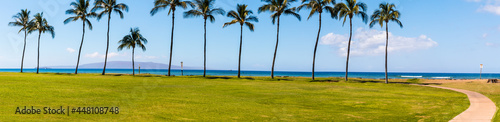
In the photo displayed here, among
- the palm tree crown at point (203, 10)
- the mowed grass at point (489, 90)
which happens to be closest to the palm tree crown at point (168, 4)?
the palm tree crown at point (203, 10)

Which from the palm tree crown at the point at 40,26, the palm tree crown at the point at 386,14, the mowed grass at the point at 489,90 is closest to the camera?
the mowed grass at the point at 489,90

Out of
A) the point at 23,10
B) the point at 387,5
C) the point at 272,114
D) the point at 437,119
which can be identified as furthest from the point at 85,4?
the point at 437,119

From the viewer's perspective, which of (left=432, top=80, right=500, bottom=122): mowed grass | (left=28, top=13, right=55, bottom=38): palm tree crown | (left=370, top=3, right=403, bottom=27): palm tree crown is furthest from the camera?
(left=28, top=13, right=55, bottom=38): palm tree crown

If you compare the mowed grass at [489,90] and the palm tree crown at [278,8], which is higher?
the palm tree crown at [278,8]

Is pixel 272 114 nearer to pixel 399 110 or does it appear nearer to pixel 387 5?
pixel 399 110

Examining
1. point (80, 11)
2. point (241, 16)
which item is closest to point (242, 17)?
point (241, 16)

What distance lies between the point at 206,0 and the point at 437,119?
41475 millimetres

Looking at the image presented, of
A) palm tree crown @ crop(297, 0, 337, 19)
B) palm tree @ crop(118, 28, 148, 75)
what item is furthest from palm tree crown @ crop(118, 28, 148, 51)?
palm tree crown @ crop(297, 0, 337, 19)

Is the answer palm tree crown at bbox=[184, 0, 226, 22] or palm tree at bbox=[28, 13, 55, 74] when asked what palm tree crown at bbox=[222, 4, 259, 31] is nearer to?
palm tree crown at bbox=[184, 0, 226, 22]

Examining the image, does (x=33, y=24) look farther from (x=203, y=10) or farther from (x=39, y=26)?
(x=203, y=10)

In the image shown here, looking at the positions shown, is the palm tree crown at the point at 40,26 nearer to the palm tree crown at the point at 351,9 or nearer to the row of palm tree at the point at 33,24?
the row of palm tree at the point at 33,24

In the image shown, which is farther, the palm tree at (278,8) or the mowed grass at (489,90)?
the palm tree at (278,8)

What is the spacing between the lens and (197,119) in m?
10.5

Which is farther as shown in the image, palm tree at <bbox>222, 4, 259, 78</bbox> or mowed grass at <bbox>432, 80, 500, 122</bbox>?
palm tree at <bbox>222, 4, 259, 78</bbox>
